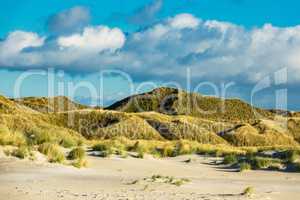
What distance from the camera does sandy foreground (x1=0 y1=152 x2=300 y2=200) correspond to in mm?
10922

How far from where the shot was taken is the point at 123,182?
13242mm

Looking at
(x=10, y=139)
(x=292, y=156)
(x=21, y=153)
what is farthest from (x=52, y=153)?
(x=292, y=156)

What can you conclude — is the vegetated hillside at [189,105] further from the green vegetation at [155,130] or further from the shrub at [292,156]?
the shrub at [292,156]

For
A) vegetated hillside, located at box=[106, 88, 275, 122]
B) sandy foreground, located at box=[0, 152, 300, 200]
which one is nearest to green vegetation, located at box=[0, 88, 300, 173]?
vegetated hillside, located at box=[106, 88, 275, 122]

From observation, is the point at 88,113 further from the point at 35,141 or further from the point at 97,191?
the point at 97,191

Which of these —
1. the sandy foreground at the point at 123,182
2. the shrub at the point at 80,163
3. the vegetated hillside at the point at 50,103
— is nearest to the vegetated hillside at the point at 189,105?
the vegetated hillside at the point at 50,103

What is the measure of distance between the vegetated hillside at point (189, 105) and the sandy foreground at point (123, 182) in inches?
2940

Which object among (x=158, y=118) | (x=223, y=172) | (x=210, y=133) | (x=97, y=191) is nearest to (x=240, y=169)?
(x=223, y=172)

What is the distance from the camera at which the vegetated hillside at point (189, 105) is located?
95.5m

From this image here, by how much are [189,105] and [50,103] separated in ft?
74.6

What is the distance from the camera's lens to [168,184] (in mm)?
12828

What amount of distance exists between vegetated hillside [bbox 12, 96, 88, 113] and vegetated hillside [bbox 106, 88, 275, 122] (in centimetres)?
855

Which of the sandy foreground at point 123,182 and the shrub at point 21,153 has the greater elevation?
the shrub at point 21,153

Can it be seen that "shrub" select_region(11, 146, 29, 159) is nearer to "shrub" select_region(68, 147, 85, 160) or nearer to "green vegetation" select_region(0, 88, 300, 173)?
"green vegetation" select_region(0, 88, 300, 173)
